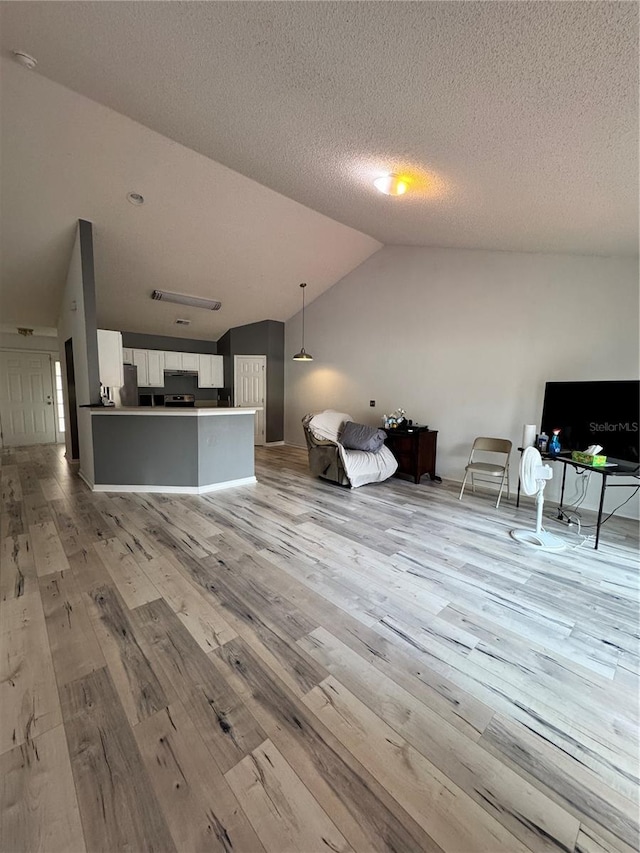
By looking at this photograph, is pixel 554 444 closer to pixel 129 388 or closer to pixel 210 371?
pixel 129 388

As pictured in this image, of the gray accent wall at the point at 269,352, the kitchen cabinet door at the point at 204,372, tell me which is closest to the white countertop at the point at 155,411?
the gray accent wall at the point at 269,352

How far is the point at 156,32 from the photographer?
6.25 ft

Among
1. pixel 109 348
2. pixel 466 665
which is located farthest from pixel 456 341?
pixel 109 348

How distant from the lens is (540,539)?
9.72 ft

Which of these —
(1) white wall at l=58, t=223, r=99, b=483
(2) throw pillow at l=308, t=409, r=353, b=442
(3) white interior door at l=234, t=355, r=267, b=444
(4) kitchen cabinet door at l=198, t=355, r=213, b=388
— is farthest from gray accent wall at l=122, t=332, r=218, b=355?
(2) throw pillow at l=308, t=409, r=353, b=442

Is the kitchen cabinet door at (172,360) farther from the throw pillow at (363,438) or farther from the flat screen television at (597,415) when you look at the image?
the flat screen television at (597,415)

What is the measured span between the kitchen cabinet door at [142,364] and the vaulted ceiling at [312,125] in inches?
82.7

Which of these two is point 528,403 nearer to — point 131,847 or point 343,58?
point 343,58

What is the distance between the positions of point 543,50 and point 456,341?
3.48 meters

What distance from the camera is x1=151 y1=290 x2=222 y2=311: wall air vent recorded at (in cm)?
564

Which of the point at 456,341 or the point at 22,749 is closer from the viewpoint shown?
the point at 22,749

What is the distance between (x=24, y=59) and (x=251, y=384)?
5501 millimetres

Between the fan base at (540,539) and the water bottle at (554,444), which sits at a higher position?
the water bottle at (554,444)

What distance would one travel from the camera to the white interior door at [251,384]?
7.52m
